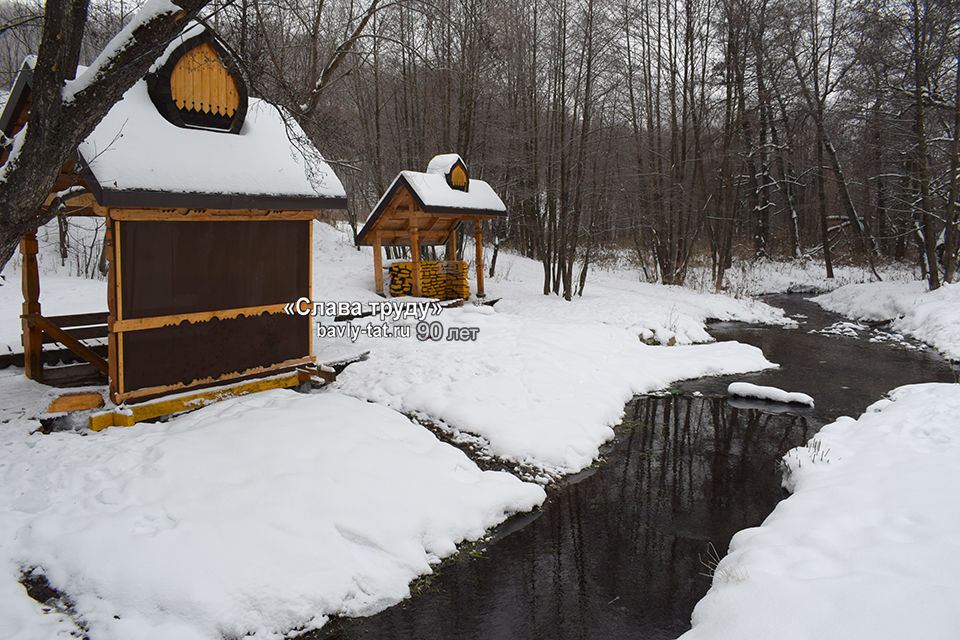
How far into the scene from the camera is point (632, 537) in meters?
5.60

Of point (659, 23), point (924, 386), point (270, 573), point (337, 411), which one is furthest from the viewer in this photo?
point (659, 23)

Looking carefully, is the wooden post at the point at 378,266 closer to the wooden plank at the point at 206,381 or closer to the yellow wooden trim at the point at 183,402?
the wooden plank at the point at 206,381

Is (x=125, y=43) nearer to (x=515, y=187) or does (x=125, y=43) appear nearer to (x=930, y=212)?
(x=515, y=187)

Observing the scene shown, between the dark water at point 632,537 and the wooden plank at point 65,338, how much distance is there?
5470 mm

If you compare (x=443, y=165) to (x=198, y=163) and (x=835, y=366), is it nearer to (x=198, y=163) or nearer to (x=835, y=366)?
(x=198, y=163)

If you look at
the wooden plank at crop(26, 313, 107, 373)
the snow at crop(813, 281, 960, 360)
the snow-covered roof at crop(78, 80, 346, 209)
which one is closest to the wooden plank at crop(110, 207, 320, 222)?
the snow-covered roof at crop(78, 80, 346, 209)

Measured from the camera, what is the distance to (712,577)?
4.92 m

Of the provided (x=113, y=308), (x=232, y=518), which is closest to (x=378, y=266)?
(x=113, y=308)

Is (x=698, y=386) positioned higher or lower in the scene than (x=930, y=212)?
lower

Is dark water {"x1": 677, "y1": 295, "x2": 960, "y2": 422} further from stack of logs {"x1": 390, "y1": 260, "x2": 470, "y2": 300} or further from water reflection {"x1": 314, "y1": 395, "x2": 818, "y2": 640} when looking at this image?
stack of logs {"x1": 390, "y1": 260, "x2": 470, "y2": 300}

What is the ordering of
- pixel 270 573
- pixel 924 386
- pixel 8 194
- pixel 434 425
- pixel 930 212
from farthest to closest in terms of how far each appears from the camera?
pixel 930 212 → pixel 924 386 → pixel 434 425 → pixel 270 573 → pixel 8 194

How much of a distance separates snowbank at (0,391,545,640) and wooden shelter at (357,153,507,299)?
754cm

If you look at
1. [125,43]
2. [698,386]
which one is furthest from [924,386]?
[125,43]

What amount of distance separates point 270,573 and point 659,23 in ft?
73.0
